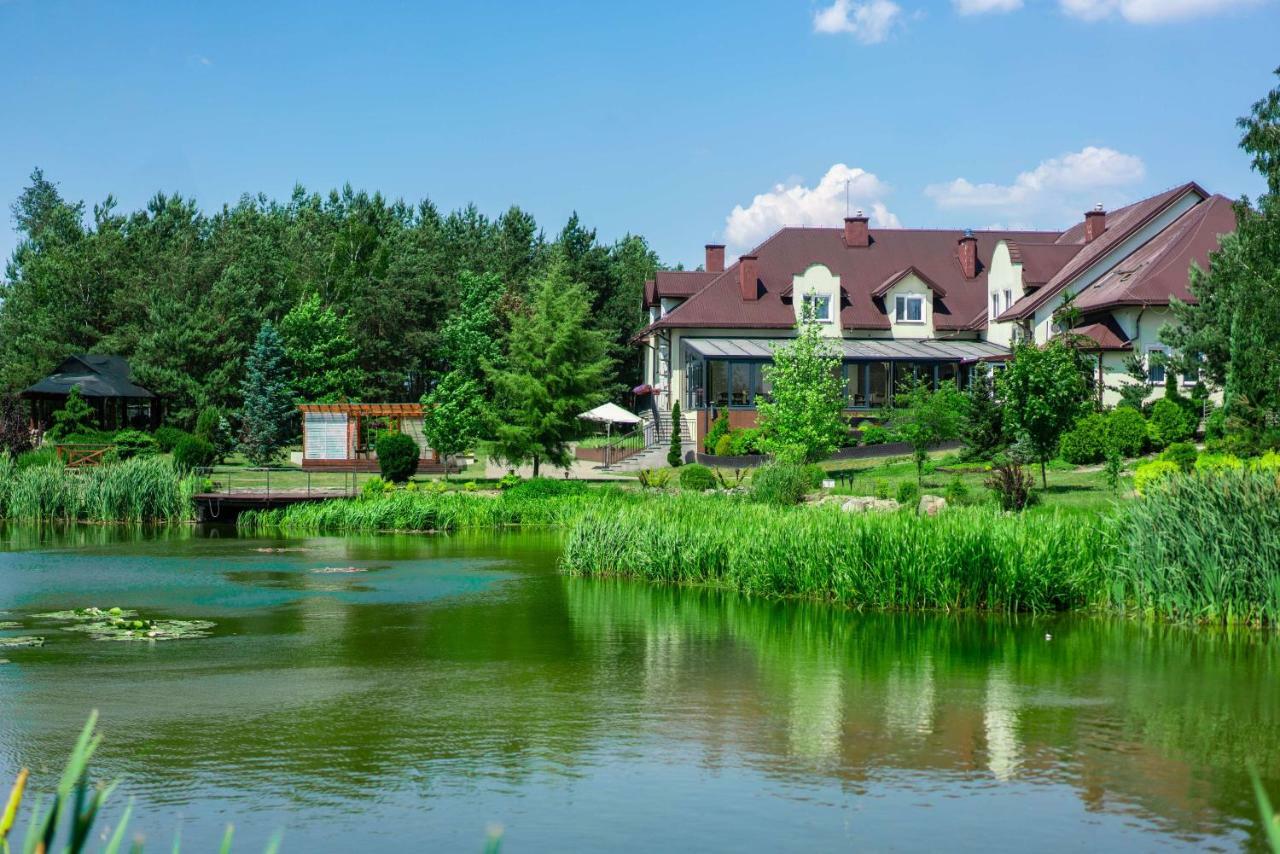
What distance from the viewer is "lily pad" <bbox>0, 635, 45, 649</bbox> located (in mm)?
17094

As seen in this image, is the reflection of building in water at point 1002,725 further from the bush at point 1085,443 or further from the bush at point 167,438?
the bush at point 167,438

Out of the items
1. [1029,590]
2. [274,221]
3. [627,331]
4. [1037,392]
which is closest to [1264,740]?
[1029,590]

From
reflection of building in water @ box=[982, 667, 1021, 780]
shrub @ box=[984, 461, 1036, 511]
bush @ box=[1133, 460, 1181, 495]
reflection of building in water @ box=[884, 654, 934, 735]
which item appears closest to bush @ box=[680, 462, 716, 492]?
shrub @ box=[984, 461, 1036, 511]

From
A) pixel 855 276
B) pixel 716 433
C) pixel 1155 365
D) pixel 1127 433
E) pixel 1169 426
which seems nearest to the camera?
pixel 1127 433

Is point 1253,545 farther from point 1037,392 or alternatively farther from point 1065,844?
point 1037,392

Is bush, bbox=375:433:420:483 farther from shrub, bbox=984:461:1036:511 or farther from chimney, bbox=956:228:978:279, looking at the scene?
chimney, bbox=956:228:978:279

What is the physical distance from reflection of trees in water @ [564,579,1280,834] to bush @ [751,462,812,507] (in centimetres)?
928

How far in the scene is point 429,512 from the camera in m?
34.6

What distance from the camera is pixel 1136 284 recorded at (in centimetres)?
4359

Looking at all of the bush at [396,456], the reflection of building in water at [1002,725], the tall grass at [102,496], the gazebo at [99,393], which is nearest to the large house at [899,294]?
the bush at [396,456]

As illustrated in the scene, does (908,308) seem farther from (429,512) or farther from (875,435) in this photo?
(429,512)

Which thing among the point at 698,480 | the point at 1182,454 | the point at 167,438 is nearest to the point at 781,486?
the point at 698,480

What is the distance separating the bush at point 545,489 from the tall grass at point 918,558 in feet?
43.7

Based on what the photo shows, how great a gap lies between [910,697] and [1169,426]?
24349 millimetres
